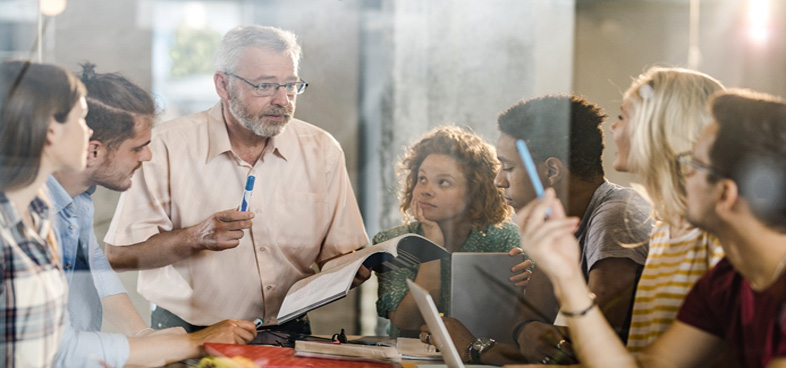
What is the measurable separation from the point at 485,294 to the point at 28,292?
128cm

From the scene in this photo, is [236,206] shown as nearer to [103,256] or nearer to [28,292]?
[103,256]

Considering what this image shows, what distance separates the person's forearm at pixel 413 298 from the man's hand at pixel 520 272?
0.78 feet

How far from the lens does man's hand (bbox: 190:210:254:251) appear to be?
2.30m

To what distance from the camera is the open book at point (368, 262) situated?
90.1 inches

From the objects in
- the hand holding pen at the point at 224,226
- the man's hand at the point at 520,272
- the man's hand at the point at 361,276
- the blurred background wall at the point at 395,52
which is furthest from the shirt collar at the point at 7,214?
the man's hand at the point at 520,272

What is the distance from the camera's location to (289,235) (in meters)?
2.38

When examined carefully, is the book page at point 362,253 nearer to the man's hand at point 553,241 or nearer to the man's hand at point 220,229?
the man's hand at point 220,229

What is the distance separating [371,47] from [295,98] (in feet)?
1.03

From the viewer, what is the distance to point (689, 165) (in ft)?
5.53

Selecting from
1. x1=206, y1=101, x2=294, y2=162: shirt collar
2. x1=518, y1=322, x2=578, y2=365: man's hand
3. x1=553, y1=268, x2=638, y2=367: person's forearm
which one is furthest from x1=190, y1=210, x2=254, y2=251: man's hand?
x1=553, y1=268, x2=638, y2=367: person's forearm

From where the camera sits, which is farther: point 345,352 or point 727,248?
point 345,352

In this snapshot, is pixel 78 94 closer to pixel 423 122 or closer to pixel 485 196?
pixel 423 122

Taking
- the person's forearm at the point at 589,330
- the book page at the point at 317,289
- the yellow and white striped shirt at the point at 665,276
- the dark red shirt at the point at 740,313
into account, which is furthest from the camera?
the book page at the point at 317,289

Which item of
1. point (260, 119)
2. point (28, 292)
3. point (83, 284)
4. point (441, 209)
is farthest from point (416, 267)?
point (28, 292)
